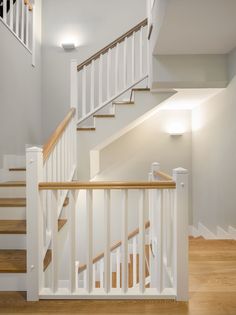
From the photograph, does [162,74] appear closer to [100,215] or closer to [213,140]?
[213,140]

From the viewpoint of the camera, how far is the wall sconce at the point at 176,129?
18.2 feet

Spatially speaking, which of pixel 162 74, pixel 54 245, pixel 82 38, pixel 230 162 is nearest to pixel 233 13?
pixel 162 74

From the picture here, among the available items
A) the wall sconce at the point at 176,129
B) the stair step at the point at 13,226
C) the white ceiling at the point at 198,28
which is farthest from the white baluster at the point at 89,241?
the wall sconce at the point at 176,129

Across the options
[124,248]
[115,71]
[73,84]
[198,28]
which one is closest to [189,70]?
[198,28]

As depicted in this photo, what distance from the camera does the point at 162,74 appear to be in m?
3.85

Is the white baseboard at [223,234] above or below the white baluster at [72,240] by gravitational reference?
below

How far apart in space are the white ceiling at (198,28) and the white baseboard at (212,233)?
7.52ft

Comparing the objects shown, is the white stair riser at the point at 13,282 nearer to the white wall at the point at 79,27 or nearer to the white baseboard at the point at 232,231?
the white baseboard at the point at 232,231

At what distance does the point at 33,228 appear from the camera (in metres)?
2.12

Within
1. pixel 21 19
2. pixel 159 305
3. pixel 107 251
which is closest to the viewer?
pixel 159 305

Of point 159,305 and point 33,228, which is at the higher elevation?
point 33,228

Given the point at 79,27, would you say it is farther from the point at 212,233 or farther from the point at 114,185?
the point at 114,185

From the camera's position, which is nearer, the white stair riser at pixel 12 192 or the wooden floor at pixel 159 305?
the wooden floor at pixel 159 305

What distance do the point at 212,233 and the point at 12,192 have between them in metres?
3.02
